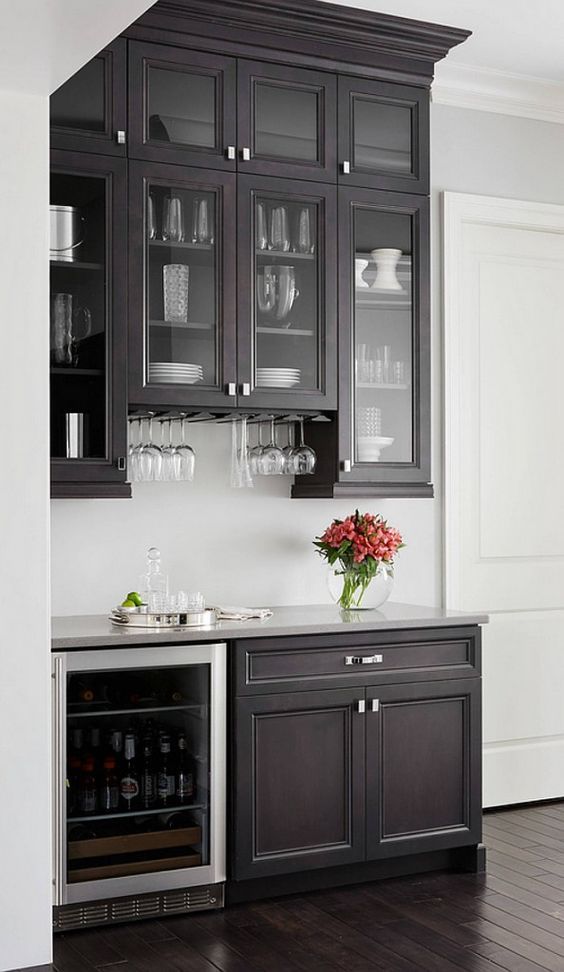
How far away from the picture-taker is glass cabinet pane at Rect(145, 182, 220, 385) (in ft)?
12.5

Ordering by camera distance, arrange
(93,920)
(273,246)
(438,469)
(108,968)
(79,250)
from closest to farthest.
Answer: (108,968) → (93,920) → (79,250) → (273,246) → (438,469)

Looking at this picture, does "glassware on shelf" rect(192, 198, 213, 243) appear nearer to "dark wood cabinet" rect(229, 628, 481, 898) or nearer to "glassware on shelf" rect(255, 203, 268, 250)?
"glassware on shelf" rect(255, 203, 268, 250)

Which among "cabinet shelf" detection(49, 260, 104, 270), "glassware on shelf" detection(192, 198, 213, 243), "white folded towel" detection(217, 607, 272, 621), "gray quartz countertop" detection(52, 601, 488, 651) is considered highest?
"glassware on shelf" detection(192, 198, 213, 243)

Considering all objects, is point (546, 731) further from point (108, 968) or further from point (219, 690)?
point (108, 968)

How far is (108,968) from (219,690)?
85 centimetres

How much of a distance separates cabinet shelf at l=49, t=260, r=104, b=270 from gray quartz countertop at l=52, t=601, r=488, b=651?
3.68 ft

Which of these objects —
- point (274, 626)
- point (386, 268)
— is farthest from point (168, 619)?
point (386, 268)

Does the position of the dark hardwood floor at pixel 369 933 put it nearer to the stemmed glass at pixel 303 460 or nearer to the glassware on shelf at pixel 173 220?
the stemmed glass at pixel 303 460

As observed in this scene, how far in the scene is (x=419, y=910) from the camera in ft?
11.9

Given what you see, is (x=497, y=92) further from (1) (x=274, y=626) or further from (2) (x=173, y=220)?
(1) (x=274, y=626)

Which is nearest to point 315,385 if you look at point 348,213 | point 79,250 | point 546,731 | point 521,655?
point 348,213

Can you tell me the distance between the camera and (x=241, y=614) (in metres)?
3.94

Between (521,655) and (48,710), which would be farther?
(521,655)

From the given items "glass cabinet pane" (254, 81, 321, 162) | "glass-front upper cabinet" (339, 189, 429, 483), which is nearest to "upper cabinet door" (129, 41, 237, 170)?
"glass cabinet pane" (254, 81, 321, 162)
